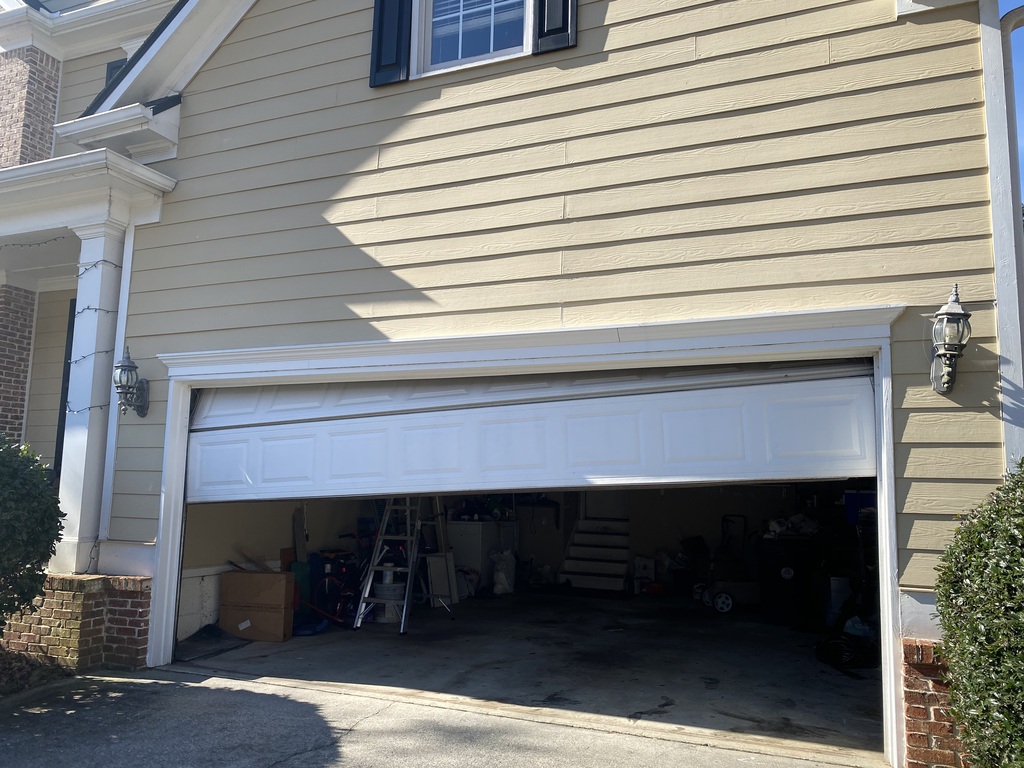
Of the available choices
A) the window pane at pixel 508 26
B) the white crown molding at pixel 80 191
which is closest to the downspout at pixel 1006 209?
the window pane at pixel 508 26

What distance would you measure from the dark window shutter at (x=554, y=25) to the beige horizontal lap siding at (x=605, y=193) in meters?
0.09

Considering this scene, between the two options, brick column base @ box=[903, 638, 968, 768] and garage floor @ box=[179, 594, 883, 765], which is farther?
garage floor @ box=[179, 594, 883, 765]

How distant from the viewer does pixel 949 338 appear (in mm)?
4531

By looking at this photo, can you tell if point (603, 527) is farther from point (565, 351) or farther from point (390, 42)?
point (390, 42)

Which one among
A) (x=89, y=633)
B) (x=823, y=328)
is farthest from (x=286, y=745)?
(x=823, y=328)

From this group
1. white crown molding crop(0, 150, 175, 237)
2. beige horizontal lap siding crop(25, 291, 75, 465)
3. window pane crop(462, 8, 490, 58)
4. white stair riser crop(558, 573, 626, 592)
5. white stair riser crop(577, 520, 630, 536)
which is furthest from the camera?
white stair riser crop(577, 520, 630, 536)

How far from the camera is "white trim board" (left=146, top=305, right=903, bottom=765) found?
4789mm

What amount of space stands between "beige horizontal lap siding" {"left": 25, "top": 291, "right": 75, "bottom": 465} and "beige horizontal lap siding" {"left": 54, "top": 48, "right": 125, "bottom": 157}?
189cm

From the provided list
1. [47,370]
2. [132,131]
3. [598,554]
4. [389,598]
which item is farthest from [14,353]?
[598,554]

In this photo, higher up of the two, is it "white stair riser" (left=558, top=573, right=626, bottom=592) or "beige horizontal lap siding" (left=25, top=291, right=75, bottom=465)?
"beige horizontal lap siding" (left=25, top=291, right=75, bottom=465)

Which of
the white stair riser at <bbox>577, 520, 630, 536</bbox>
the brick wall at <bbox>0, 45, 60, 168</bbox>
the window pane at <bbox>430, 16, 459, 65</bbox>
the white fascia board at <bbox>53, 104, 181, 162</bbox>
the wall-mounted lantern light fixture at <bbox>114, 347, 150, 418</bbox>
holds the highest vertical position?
the brick wall at <bbox>0, 45, 60, 168</bbox>

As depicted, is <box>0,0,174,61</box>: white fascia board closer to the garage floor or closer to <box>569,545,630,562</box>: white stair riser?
the garage floor

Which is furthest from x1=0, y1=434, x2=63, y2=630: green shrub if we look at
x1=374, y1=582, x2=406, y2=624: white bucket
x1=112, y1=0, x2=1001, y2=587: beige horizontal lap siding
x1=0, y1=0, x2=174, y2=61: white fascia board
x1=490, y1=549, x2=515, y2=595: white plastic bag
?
x1=490, y1=549, x2=515, y2=595: white plastic bag

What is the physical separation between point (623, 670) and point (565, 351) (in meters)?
3.24
